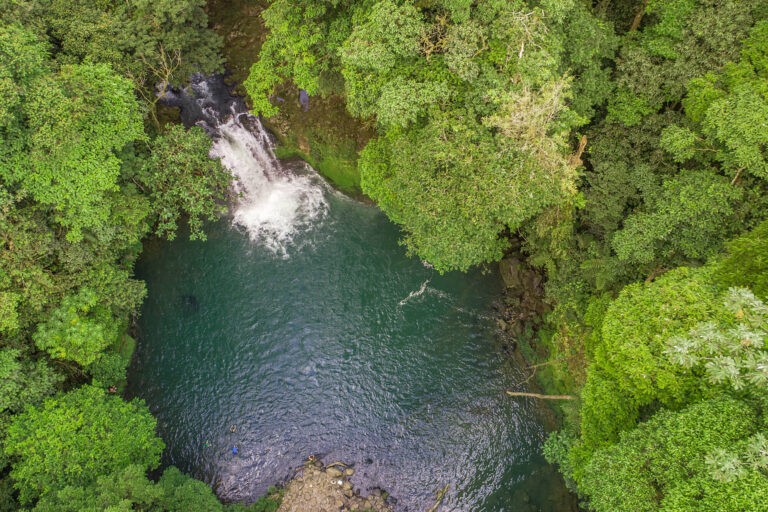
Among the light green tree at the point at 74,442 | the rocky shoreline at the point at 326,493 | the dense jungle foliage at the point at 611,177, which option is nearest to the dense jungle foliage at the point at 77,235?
the light green tree at the point at 74,442

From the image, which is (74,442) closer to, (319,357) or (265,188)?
(319,357)

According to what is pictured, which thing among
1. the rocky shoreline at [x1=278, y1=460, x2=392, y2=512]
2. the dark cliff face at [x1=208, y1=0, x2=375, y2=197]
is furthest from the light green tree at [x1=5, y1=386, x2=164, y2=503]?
the dark cliff face at [x1=208, y1=0, x2=375, y2=197]

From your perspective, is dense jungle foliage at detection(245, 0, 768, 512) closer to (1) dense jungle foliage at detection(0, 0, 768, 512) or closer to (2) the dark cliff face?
(1) dense jungle foliage at detection(0, 0, 768, 512)

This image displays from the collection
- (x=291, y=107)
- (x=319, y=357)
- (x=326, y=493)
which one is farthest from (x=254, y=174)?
(x=326, y=493)

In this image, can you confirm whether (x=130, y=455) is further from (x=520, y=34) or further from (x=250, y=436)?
(x=520, y=34)

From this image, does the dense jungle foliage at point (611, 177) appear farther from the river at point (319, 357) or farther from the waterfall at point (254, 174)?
the waterfall at point (254, 174)
